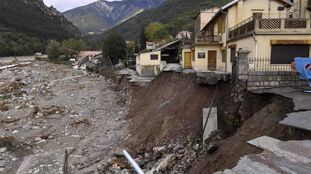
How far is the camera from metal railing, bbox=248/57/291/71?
18.3 m

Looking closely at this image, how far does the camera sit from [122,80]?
47.1 meters

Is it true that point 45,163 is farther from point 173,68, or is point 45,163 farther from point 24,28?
point 24,28

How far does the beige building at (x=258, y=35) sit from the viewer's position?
756 inches

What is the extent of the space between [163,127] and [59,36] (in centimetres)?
16971

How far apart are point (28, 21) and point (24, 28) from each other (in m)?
11.7

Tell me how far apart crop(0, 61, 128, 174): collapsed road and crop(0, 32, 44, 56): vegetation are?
309ft

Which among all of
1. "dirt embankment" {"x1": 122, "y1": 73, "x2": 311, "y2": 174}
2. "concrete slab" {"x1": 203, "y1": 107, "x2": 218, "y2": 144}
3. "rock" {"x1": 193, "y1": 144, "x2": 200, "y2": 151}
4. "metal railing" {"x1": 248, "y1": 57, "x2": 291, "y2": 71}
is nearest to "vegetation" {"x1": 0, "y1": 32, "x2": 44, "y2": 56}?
"dirt embankment" {"x1": 122, "y1": 73, "x2": 311, "y2": 174}

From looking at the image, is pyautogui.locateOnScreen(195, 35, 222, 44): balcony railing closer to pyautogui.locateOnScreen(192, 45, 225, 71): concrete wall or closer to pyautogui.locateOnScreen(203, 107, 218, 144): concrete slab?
pyautogui.locateOnScreen(192, 45, 225, 71): concrete wall

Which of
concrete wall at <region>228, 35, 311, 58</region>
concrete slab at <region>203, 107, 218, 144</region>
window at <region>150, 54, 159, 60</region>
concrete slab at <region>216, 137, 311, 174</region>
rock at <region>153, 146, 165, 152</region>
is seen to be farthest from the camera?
window at <region>150, 54, 159, 60</region>

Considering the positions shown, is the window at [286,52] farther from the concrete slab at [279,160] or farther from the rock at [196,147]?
the concrete slab at [279,160]

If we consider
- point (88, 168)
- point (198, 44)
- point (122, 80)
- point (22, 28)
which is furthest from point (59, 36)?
point (88, 168)

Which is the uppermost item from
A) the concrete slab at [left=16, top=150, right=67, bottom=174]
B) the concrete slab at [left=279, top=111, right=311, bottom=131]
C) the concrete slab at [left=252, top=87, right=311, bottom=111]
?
the concrete slab at [left=252, top=87, right=311, bottom=111]

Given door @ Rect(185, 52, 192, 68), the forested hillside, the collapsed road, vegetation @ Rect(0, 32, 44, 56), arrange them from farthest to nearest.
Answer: the forested hillside, vegetation @ Rect(0, 32, 44, 56), door @ Rect(185, 52, 192, 68), the collapsed road

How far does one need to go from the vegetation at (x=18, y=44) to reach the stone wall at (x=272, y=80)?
12829 centimetres
